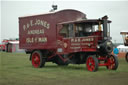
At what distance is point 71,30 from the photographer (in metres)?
15.2

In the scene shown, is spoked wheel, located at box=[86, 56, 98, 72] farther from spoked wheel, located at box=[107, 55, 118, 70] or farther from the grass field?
spoked wheel, located at box=[107, 55, 118, 70]

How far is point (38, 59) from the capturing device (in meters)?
17.5

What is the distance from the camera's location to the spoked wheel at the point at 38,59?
55.9ft

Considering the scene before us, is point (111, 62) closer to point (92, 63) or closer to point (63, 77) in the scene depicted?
point (92, 63)

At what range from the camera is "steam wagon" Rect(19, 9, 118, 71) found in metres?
14.1

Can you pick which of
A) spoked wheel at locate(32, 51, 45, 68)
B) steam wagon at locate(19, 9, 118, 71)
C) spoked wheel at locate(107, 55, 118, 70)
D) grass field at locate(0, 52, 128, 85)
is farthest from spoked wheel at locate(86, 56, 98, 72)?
spoked wheel at locate(32, 51, 45, 68)

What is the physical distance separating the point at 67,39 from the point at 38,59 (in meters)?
2.95

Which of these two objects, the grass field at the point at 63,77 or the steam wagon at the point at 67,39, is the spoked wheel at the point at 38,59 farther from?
the grass field at the point at 63,77

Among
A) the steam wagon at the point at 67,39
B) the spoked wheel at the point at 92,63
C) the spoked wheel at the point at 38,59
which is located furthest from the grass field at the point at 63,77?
the spoked wheel at the point at 38,59

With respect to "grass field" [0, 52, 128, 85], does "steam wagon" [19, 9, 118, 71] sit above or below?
above

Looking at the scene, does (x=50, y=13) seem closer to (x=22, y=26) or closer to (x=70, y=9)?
(x=70, y=9)

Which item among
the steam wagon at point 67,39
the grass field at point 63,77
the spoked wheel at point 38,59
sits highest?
the steam wagon at point 67,39

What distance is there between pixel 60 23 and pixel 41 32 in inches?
69.1

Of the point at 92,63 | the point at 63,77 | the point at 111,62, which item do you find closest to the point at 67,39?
the point at 92,63
